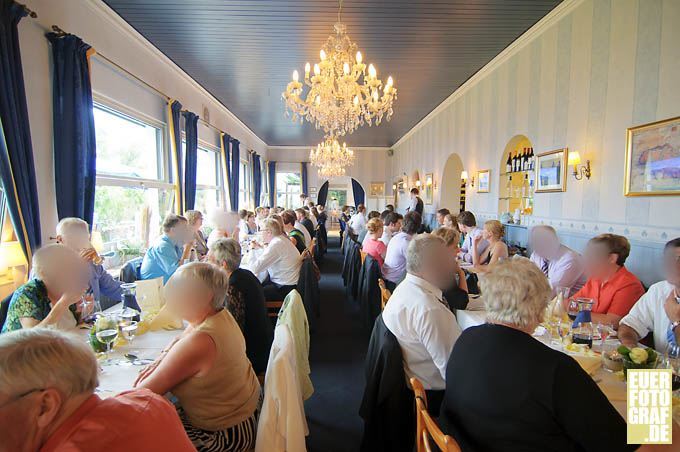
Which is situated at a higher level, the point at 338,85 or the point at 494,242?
the point at 338,85

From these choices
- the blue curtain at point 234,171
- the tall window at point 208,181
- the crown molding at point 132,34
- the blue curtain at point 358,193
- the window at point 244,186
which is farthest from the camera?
the blue curtain at point 358,193

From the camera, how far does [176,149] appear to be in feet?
17.9

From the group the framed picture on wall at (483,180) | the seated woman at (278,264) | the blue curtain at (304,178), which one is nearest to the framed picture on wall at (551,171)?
the framed picture on wall at (483,180)

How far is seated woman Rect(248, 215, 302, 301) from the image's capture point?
3889 mm

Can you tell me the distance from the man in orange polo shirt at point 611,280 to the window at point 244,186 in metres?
9.84

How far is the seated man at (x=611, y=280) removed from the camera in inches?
86.6

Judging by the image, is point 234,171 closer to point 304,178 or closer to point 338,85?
point 338,85

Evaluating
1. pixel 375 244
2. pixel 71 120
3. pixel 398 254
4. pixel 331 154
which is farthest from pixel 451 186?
pixel 71 120

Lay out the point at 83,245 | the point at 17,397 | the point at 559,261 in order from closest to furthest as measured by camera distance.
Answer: the point at 17,397 < the point at 83,245 < the point at 559,261

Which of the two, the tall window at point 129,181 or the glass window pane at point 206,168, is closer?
the tall window at point 129,181

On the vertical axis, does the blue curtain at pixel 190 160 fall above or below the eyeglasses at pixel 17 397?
above

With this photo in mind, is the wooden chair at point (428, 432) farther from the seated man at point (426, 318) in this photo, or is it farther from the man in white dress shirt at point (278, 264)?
the man in white dress shirt at point (278, 264)

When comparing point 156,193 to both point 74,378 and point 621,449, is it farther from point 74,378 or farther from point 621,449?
point 621,449

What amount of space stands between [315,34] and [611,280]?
4.18 m
